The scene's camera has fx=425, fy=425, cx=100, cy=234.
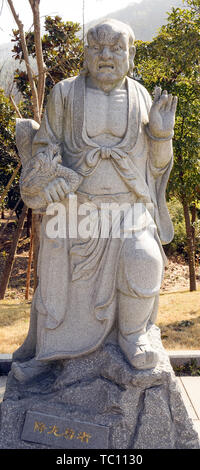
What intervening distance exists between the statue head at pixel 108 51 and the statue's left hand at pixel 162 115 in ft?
0.88

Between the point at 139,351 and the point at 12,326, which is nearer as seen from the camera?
the point at 139,351

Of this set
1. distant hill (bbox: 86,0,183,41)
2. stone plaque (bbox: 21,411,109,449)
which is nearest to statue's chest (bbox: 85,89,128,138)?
stone plaque (bbox: 21,411,109,449)

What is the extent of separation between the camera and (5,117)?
8.25m

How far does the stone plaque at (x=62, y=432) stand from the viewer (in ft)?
7.79

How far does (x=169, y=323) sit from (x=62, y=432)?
4346mm

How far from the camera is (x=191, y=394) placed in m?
3.82

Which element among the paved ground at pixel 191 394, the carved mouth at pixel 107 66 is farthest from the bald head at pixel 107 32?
the paved ground at pixel 191 394

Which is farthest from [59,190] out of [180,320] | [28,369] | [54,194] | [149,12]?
[149,12]

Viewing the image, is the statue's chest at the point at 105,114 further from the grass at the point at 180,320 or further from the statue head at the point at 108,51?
the grass at the point at 180,320

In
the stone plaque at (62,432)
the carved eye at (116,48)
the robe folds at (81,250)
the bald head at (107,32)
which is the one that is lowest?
the stone plaque at (62,432)

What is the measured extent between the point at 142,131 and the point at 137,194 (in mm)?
390

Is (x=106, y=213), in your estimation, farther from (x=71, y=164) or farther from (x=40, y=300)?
(x=40, y=300)

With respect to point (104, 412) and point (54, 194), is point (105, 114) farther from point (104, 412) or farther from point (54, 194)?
point (104, 412)

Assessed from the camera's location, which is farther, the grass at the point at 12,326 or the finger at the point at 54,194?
the grass at the point at 12,326
